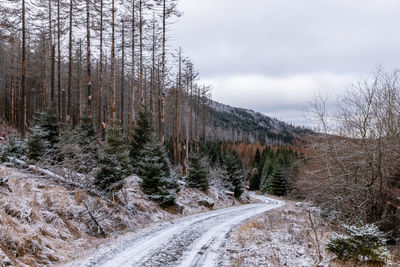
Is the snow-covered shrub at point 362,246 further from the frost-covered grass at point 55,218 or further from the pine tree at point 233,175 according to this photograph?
the pine tree at point 233,175

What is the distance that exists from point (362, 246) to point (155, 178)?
10621mm

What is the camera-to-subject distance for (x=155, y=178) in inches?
563

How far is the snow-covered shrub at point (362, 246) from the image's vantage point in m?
5.57

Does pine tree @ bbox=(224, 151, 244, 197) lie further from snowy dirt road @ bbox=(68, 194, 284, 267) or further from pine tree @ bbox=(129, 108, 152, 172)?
snowy dirt road @ bbox=(68, 194, 284, 267)

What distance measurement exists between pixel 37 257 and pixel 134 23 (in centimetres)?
1869

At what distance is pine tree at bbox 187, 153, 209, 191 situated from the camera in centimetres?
2142

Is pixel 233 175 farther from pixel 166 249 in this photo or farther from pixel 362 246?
pixel 362 246

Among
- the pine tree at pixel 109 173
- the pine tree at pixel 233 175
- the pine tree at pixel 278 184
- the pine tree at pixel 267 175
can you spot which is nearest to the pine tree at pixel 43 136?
the pine tree at pixel 109 173

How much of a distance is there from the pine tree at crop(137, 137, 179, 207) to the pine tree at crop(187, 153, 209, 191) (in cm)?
654

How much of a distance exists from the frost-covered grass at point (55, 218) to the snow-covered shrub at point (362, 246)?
6648 mm

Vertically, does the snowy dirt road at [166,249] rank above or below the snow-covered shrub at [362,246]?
below

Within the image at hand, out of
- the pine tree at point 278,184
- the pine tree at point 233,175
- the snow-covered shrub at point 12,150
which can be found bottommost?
the pine tree at point 278,184

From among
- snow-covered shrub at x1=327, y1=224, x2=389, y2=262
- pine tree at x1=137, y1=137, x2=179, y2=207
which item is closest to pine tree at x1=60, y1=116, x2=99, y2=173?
pine tree at x1=137, y1=137, x2=179, y2=207

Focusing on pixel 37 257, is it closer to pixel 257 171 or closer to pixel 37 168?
pixel 37 168
